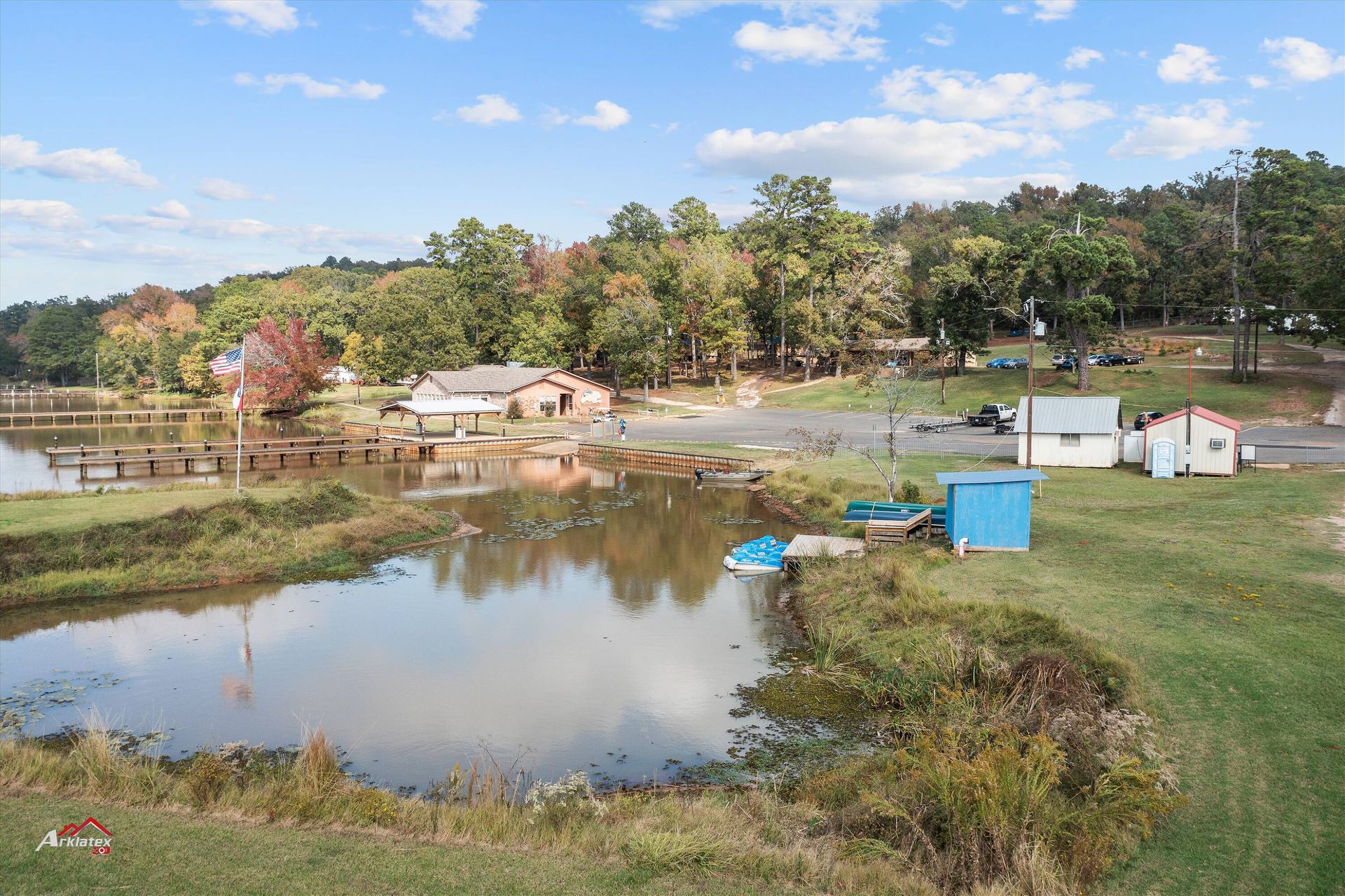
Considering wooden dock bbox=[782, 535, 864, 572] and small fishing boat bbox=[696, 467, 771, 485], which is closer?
wooden dock bbox=[782, 535, 864, 572]

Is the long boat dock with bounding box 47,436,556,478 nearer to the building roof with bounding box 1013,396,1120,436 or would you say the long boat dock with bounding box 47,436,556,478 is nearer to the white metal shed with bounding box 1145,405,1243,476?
the building roof with bounding box 1013,396,1120,436

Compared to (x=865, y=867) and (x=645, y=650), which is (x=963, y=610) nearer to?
(x=645, y=650)

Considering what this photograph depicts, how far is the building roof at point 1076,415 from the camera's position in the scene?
34688 mm

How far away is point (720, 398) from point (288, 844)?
6849 cm

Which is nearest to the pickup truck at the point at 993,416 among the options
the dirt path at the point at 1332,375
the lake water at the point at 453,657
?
the dirt path at the point at 1332,375

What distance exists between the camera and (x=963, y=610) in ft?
56.7

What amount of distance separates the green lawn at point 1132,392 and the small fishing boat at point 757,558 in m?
14.0

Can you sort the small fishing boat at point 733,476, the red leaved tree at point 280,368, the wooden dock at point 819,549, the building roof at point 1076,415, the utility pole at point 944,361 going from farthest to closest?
the red leaved tree at point 280,368 → the utility pole at point 944,361 → the small fishing boat at point 733,476 → the building roof at point 1076,415 → the wooden dock at point 819,549

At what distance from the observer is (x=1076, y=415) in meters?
35.2

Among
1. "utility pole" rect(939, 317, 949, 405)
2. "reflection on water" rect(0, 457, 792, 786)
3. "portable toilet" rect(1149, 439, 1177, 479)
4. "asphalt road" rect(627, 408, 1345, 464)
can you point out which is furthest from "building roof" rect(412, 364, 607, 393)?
"portable toilet" rect(1149, 439, 1177, 479)

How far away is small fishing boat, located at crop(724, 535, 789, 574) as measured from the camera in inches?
1003

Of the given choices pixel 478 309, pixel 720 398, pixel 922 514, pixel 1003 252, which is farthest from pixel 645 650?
pixel 478 309

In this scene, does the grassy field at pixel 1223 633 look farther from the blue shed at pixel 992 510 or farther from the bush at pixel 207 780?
the bush at pixel 207 780

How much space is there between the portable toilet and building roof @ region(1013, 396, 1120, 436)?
262 cm
